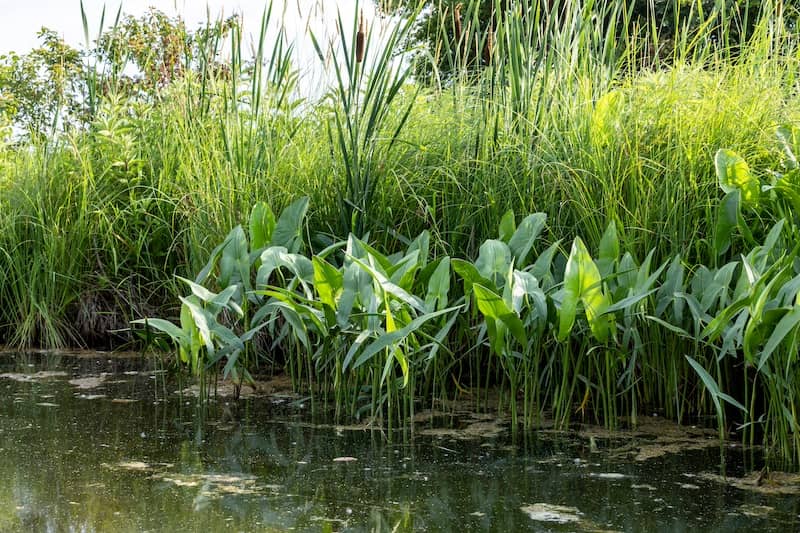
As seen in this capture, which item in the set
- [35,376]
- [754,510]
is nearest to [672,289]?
[754,510]

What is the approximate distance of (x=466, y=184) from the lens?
3074 mm

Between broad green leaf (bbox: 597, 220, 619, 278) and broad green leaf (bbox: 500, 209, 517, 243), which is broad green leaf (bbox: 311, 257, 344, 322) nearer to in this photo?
broad green leaf (bbox: 500, 209, 517, 243)

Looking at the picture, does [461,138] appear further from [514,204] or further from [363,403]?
[363,403]

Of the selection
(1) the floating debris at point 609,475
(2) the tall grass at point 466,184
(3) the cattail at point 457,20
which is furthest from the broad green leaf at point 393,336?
(3) the cattail at point 457,20

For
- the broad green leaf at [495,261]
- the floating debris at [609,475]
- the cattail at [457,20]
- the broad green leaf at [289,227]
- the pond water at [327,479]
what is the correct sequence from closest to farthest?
the pond water at [327,479] < the floating debris at [609,475] < the broad green leaf at [495,261] < the broad green leaf at [289,227] < the cattail at [457,20]

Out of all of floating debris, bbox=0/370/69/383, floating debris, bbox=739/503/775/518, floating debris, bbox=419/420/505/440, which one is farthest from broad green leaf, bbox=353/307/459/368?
floating debris, bbox=0/370/69/383

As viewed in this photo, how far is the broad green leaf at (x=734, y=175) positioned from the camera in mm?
2449

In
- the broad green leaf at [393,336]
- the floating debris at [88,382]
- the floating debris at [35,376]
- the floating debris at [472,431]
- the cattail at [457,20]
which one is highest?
the cattail at [457,20]

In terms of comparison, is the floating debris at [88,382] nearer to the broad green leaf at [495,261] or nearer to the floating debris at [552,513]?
the broad green leaf at [495,261]

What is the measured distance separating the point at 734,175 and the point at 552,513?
119 centimetres

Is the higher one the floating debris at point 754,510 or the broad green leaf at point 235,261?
the broad green leaf at point 235,261

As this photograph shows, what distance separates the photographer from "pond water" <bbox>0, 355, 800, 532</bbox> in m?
1.72

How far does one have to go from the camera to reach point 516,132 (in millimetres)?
3170

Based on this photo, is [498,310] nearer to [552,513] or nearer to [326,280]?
[326,280]
